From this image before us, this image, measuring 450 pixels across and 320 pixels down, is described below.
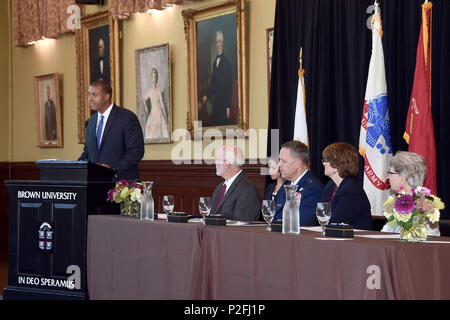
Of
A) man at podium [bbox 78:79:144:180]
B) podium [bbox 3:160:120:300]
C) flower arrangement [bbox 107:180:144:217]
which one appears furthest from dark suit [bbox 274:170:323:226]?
man at podium [bbox 78:79:144:180]

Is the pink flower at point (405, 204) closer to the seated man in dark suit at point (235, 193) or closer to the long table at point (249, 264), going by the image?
the long table at point (249, 264)

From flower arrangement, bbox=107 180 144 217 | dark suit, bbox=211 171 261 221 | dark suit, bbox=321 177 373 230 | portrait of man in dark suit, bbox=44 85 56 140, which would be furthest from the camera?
portrait of man in dark suit, bbox=44 85 56 140

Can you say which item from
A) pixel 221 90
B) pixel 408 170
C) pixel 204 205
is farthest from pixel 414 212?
pixel 221 90

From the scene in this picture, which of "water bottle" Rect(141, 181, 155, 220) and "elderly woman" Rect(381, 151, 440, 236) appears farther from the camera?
"water bottle" Rect(141, 181, 155, 220)

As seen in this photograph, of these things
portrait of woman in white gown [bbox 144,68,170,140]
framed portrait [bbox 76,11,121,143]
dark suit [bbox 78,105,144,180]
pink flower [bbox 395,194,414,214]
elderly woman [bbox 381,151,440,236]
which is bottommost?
pink flower [bbox 395,194,414,214]

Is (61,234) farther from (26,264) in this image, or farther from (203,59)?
(203,59)

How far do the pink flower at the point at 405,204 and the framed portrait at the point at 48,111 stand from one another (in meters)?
8.69

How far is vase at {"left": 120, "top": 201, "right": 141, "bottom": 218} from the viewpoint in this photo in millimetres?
6047

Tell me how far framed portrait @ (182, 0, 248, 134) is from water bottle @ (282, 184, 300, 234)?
4017mm

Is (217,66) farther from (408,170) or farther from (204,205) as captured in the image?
(408,170)

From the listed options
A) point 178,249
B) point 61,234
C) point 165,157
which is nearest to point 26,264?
point 61,234

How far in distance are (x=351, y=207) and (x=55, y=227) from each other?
102 inches

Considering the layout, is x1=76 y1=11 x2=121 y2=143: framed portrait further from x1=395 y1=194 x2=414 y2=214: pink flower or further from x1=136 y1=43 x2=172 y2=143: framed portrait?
x1=395 y1=194 x2=414 y2=214: pink flower

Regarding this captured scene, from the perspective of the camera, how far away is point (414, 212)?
380cm
